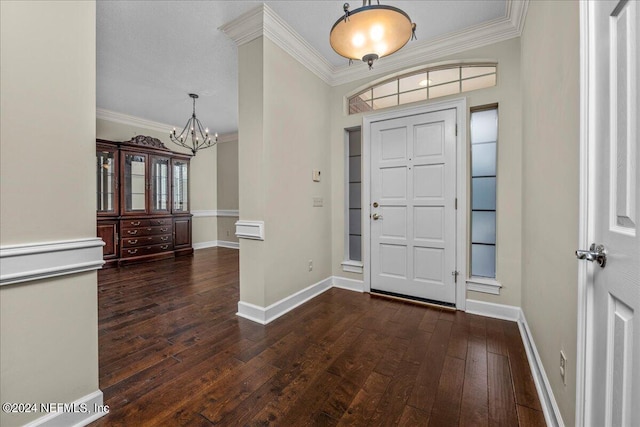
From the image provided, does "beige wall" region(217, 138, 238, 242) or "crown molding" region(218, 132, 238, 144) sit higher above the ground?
"crown molding" region(218, 132, 238, 144)

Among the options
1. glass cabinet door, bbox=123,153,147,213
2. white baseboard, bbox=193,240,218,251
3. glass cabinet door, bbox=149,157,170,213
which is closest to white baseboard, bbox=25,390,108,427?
glass cabinet door, bbox=123,153,147,213

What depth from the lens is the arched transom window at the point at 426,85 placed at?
2.69 meters

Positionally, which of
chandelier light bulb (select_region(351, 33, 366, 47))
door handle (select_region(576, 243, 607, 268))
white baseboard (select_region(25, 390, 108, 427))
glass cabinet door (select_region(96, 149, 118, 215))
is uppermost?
chandelier light bulb (select_region(351, 33, 366, 47))

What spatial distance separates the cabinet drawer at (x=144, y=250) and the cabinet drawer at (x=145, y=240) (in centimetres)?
6

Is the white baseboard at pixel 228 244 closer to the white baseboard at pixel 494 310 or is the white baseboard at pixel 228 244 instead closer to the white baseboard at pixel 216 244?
the white baseboard at pixel 216 244

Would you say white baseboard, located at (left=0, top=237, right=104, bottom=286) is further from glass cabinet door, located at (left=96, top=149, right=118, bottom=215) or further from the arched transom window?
glass cabinet door, located at (left=96, top=149, right=118, bottom=215)

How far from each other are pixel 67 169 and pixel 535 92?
287 cm

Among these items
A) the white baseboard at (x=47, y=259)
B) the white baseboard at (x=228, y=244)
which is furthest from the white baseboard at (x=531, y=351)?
the white baseboard at (x=228, y=244)

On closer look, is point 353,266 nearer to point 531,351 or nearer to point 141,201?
point 531,351

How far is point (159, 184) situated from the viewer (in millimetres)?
5332

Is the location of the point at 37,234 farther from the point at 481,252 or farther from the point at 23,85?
the point at 481,252

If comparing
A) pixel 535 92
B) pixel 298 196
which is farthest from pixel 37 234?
pixel 535 92

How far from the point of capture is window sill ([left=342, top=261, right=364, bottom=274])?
3.30m

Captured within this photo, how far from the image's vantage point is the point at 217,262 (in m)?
4.98
